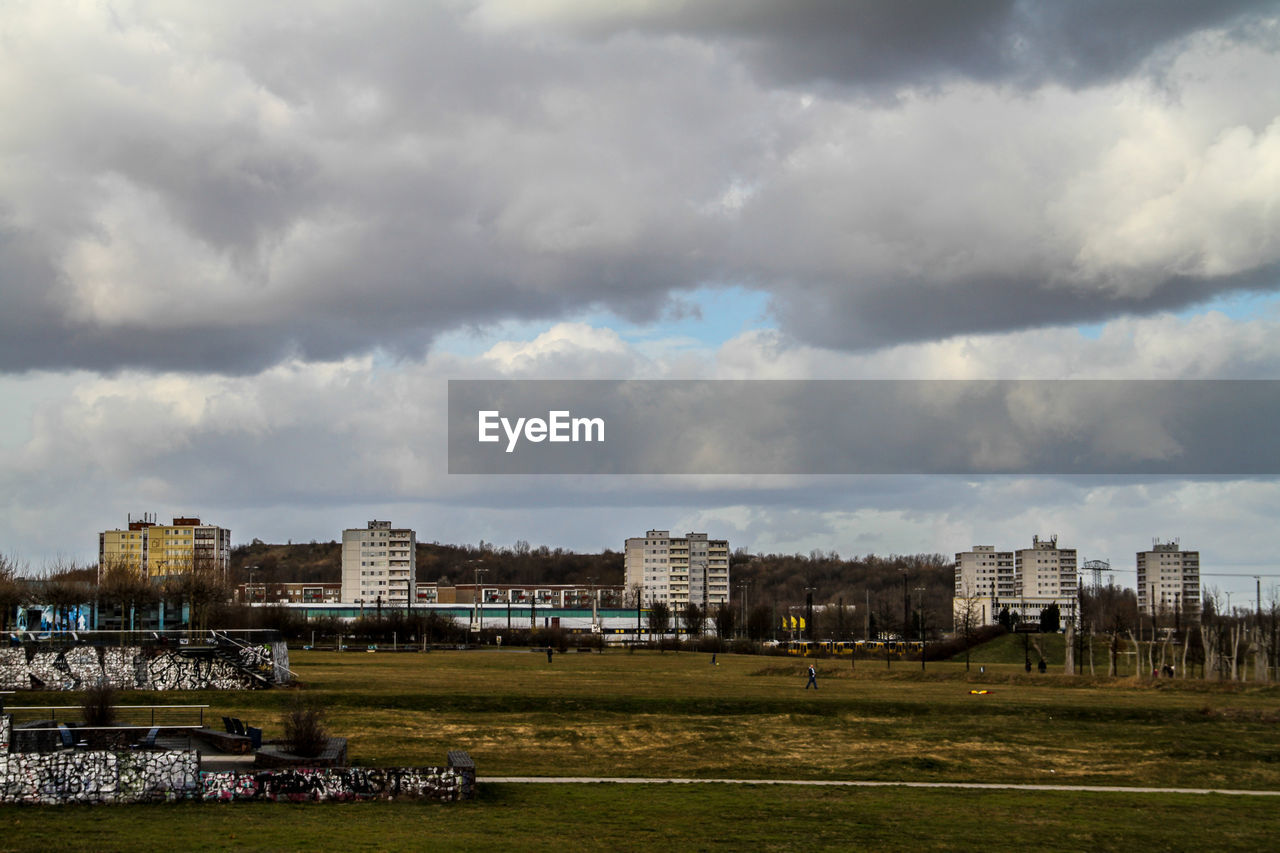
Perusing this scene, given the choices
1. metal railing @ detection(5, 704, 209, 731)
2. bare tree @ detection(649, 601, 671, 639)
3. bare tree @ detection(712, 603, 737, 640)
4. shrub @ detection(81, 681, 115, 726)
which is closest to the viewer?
shrub @ detection(81, 681, 115, 726)

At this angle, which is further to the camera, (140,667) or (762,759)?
(140,667)

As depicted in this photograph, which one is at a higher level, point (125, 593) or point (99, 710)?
point (125, 593)

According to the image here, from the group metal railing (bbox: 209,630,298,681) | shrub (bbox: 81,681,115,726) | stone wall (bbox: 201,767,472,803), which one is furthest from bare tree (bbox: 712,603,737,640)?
stone wall (bbox: 201,767,472,803)

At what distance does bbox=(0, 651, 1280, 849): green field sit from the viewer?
2395 cm

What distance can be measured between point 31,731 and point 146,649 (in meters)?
30.6

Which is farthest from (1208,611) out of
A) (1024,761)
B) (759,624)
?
(1024,761)

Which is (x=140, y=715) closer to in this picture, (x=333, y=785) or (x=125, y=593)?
(x=333, y=785)

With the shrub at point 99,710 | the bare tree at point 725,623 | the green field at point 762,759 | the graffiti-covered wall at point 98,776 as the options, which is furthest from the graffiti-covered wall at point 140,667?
the bare tree at point 725,623

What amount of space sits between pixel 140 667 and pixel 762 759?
109ft

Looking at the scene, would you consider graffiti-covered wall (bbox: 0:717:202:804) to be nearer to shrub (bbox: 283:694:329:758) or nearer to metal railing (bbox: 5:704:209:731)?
shrub (bbox: 283:694:329:758)

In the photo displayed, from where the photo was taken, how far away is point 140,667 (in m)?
56.1

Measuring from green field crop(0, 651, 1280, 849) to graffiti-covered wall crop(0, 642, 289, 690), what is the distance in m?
3.19

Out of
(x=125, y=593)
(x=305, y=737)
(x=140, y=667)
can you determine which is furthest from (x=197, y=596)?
(x=305, y=737)

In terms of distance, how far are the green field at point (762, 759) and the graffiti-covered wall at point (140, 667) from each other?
3.19 meters
